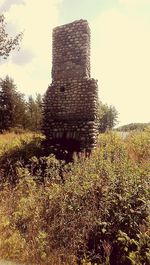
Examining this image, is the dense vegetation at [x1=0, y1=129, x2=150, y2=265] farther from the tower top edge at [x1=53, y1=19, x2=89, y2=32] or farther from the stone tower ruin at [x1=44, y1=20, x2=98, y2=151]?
the tower top edge at [x1=53, y1=19, x2=89, y2=32]

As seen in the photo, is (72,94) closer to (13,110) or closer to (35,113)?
(13,110)

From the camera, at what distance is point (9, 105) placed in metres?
33.2

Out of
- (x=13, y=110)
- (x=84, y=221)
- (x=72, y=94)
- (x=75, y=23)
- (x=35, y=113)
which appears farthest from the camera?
(x=35, y=113)

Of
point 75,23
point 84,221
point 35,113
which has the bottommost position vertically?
point 84,221

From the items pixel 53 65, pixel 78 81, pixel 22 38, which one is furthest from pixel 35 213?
pixel 22 38

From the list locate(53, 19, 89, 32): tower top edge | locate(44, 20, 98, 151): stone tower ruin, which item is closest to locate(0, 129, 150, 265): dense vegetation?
locate(44, 20, 98, 151): stone tower ruin

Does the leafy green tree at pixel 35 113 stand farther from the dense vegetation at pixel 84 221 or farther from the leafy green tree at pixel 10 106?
the dense vegetation at pixel 84 221

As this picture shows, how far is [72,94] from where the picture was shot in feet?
46.4

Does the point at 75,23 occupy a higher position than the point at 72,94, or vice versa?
the point at 75,23

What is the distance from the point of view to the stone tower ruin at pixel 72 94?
13.8m

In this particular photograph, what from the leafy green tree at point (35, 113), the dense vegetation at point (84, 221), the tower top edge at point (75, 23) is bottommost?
the dense vegetation at point (84, 221)

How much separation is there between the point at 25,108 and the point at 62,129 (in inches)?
823

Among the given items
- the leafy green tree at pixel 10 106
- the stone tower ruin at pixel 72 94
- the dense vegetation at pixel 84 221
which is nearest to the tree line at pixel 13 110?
the leafy green tree at pixel 10 106

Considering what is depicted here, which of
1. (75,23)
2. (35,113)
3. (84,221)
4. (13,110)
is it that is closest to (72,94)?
(75,23)
